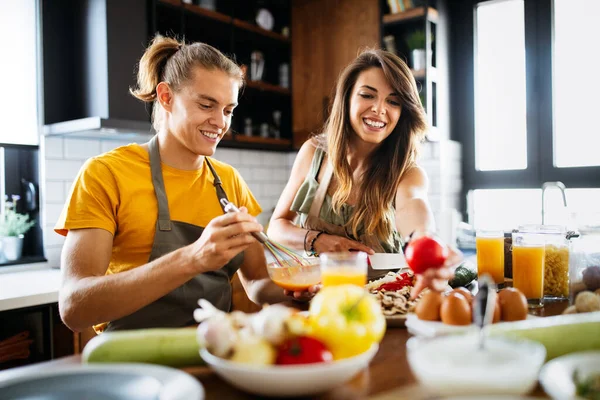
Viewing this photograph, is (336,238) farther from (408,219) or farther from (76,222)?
(76,222)

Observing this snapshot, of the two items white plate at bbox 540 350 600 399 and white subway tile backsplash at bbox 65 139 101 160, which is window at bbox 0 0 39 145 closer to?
white subway tile backsplash at bbox 65 139 101 160

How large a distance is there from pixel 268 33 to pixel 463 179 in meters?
1.96

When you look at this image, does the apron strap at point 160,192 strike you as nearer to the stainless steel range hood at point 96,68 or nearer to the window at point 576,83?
the stainless steel range hood at point 96,68

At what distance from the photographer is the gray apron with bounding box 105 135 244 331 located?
1.63m

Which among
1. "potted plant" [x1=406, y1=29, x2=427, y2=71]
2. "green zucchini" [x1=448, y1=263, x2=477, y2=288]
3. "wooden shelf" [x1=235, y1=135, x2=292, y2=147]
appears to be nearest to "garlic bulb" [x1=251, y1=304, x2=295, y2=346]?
"green zucchini" [x1=448, y1=263, x2=477, y2=288]

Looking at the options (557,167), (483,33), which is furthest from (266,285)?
(483,33)

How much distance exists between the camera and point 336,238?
2059mm

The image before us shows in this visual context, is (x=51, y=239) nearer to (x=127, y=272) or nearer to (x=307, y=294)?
(x=127, y=272)

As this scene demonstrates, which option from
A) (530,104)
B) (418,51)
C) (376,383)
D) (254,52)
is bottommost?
(376,383)

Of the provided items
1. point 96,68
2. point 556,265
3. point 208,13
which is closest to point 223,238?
point 556,265

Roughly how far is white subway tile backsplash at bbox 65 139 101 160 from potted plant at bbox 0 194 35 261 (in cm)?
39

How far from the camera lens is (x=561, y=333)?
3.21 feet

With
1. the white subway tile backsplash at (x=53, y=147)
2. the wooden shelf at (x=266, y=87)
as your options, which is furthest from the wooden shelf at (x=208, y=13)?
the white subway tile backsplash at (x=53, y=147)

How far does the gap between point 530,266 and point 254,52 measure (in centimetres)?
317
